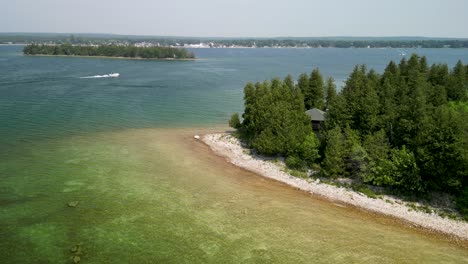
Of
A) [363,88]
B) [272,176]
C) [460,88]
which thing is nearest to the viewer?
[272,176]

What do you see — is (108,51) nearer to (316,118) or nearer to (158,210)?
(316,118)

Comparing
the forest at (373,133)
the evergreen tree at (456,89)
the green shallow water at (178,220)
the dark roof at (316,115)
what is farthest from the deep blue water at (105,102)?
the evergreen tree at (456,89)

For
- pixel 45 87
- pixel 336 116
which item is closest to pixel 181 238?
pixel 336 116

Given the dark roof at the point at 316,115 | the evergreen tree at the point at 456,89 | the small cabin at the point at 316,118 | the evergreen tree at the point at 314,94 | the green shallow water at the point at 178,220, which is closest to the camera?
the green shallow water at the point at 178,220

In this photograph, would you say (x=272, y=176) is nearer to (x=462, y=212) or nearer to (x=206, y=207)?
(x=206, y=207)

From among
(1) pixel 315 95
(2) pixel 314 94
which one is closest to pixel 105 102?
(2) pixel 314 94

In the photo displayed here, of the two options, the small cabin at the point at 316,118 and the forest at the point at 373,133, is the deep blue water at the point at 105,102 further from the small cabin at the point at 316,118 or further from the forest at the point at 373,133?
the small cabin at the point at 316,118

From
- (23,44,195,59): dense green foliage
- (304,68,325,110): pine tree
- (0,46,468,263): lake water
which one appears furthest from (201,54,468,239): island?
(23,44,195,59): dense green foliage

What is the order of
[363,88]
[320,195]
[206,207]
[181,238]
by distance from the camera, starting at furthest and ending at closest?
[363,88], [320,195], [206,207], [181,238]
